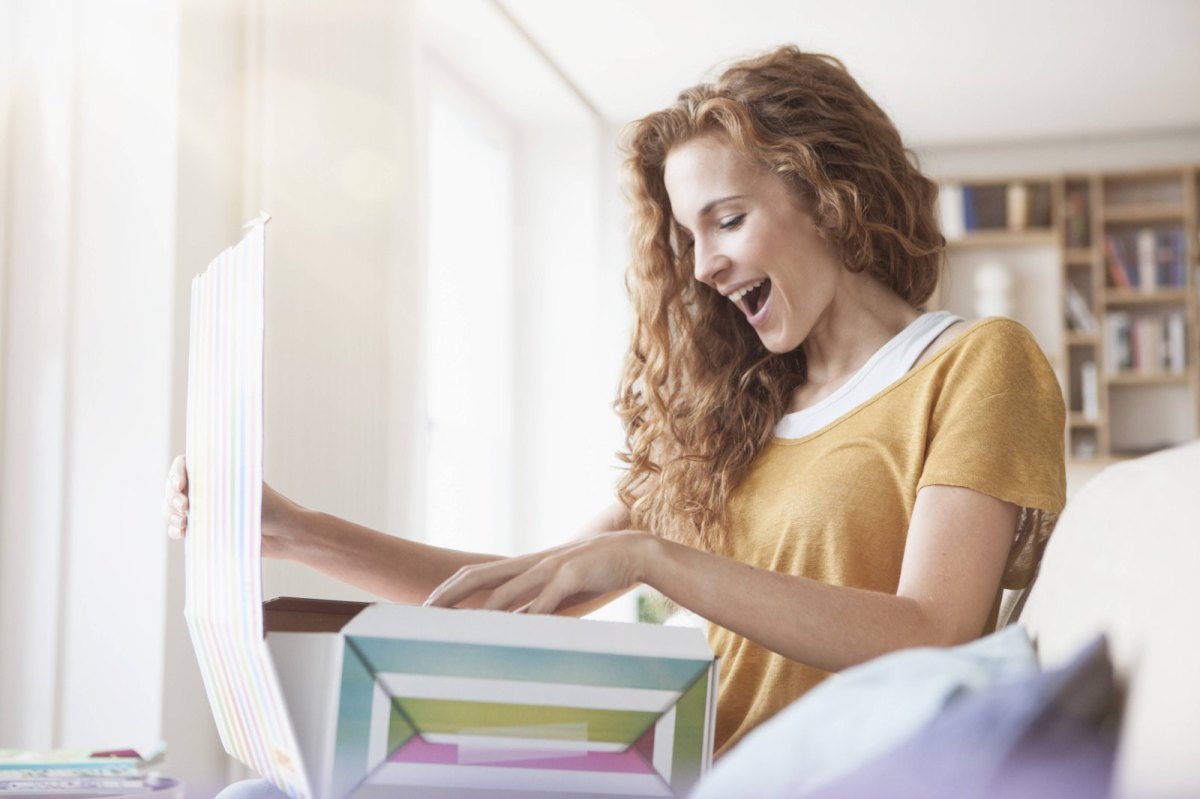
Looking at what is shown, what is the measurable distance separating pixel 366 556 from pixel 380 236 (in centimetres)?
172

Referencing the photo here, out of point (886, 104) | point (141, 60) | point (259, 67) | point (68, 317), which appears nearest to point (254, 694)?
point (68, 317)

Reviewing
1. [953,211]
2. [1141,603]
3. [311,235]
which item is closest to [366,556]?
[1141,603]

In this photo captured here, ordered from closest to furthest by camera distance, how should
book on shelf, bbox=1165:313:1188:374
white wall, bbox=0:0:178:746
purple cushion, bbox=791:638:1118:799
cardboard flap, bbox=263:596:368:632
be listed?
purple cushion, bbox=791:638:1118:799 → cardboard flap, bbox=263:596:368:632 → white wall, bbox=0:0:178:746 → book on shelf, bbox=1165:313:1188:374

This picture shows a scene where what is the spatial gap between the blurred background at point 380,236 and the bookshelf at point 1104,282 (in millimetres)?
19

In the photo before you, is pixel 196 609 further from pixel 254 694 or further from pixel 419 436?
pixel 419 436

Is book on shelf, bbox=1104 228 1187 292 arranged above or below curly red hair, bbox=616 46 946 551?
above

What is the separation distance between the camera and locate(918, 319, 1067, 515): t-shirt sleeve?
114 cm

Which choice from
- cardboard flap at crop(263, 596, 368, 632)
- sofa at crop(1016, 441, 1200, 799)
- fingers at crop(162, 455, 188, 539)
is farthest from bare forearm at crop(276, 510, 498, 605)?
sofa at crop(1016, 441, 1200, 799)

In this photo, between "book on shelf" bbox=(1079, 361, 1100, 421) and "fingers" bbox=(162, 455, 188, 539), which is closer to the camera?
"fingers" bbox=(162, 455, 188, 539)

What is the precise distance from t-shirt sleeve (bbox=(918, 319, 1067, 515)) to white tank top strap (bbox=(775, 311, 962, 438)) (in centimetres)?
7

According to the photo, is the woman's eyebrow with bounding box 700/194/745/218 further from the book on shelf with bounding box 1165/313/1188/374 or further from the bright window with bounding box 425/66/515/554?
the book on shelf with bounding box 1165/313/1188/374

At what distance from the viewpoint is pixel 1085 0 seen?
4.03 meters

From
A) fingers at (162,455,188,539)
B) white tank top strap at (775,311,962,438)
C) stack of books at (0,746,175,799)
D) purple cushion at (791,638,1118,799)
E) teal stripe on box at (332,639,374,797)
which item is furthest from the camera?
white tank top strap at (775,311,962,438)

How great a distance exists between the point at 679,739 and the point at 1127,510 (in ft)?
0.97
